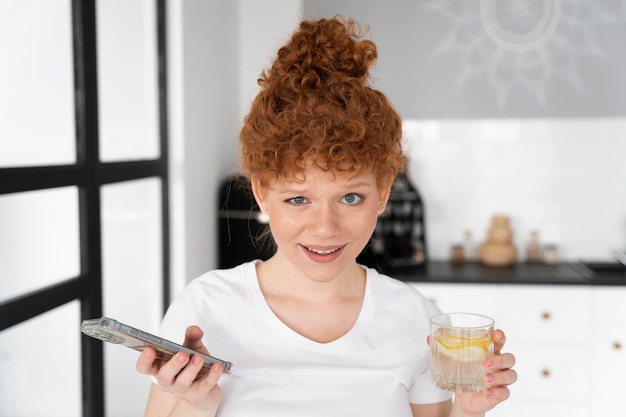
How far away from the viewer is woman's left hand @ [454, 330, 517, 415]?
1.33m

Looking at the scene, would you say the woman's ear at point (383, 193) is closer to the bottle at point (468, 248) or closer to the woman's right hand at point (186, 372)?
the woman's right hand at point (186, 372)

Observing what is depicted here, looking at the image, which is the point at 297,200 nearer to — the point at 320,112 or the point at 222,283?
the point at 320,112

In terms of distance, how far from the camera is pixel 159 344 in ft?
3.98

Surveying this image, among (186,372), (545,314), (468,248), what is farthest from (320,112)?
(468,248)

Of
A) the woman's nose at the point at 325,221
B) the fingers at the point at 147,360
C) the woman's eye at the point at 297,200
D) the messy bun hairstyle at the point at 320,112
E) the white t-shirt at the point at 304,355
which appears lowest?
the white t-shirt at the point at 304,355

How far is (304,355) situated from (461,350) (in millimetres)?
346

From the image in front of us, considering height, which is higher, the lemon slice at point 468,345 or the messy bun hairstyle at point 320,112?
the messy bun hairstyle at point 320,112

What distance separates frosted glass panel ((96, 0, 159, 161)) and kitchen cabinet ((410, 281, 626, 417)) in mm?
1604

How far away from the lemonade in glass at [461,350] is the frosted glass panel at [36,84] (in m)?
1.41

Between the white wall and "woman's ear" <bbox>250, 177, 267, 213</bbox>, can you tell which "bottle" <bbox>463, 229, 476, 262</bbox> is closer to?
the white wall

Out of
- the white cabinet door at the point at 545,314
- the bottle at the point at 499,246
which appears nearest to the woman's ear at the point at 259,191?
the white cabinet door at the point at 545,314

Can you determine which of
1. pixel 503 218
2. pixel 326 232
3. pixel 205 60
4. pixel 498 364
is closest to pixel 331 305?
pixel 326 232

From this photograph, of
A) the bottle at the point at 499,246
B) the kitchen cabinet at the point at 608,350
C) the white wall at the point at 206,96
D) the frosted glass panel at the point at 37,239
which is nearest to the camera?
the frosted glass panel at the point at 37,239

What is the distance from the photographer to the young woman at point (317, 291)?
4.75 ft
